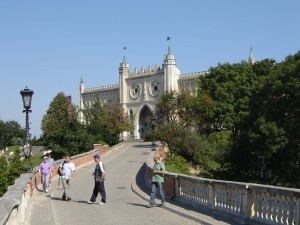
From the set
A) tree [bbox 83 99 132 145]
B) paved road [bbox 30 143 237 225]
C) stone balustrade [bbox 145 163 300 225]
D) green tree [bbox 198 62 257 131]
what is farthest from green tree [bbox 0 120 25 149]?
stone balustrade [bbox 145 163 300 225]

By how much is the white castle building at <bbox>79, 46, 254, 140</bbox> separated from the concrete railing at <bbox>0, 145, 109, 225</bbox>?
45335 millimetres

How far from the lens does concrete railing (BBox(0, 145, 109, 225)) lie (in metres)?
7.67

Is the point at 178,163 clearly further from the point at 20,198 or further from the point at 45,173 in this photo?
the point at 20,198

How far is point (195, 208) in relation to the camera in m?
14.1

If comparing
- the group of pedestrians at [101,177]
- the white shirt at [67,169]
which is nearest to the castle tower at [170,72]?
the group of pedestrians at [101,177]

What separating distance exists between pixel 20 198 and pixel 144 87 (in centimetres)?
8637

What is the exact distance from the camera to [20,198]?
10141 mm

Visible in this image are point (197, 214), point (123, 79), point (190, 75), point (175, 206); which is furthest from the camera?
point (123, 79)

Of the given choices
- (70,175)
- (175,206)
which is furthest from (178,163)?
(175,206)

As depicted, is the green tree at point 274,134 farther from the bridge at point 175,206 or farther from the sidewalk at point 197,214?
the sidewalk at point 197,214

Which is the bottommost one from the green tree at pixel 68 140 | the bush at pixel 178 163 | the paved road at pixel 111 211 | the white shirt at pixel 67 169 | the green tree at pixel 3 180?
the green tree at pixel 3 180

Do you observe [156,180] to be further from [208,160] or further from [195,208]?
[208,160]

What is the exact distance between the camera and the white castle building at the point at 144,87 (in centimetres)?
9050

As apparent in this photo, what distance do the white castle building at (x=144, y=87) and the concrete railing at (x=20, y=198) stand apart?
45.3 metres
